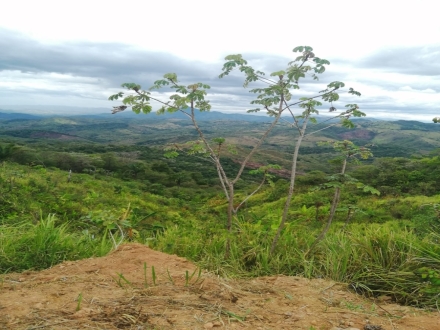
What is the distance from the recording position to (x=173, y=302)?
9.75 ft

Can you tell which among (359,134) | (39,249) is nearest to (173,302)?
(39,249)

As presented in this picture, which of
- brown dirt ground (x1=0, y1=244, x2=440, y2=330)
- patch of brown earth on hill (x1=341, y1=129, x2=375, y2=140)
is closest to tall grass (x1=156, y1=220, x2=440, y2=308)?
brown dirt ground (x1=0, y1=244, x2=440, y2=330)

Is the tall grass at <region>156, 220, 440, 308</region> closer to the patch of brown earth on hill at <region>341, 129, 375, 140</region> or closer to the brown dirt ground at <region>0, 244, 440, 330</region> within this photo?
the brown dirt ground at <region>0, 244, 440, 330</region>

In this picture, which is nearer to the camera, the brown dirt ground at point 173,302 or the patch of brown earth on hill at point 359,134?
the brown dirt ground at point 173,302

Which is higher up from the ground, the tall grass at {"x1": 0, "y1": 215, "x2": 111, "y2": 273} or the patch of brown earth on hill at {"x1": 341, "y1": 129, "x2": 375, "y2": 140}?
the tall grass at {"x1": 0, "y1": 215, "x2": 111, "y2": 273}

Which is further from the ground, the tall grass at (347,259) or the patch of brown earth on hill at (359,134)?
the tall grass at (347,259)

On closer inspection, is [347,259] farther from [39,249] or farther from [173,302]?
[39,249]

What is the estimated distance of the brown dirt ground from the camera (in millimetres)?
2609

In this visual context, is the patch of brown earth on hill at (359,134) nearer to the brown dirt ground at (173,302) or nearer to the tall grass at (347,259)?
the tall grass at (347,259)

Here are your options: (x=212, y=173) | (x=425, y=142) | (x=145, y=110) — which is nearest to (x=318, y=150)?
(x=425, y=142)

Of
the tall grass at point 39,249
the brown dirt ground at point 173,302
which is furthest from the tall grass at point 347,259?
the tall grass at point 39,249

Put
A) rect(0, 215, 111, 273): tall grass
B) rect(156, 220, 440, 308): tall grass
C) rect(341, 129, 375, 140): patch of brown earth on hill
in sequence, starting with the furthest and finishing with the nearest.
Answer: rect(341, 129, 375, 140): patch of brown earth on hill → rect(0, 215, 111, 273): tall grass → rect(156, 220, 440, 308): tall grass

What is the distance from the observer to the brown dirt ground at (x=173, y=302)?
8.56 feet

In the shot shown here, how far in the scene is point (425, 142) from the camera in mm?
173750
